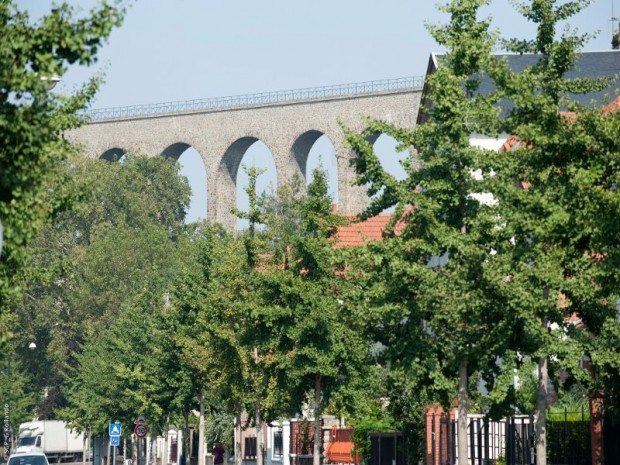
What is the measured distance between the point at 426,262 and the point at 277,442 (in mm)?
38825

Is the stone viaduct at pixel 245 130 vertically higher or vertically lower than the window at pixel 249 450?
higher

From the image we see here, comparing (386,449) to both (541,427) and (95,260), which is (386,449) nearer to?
(541,427)

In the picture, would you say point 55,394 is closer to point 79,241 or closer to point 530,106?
point 79,241

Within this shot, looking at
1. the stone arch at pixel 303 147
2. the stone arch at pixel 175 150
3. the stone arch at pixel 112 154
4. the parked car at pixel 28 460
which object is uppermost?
the stone arch at pixel 112 154

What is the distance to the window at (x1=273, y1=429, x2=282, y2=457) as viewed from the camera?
6439 cm

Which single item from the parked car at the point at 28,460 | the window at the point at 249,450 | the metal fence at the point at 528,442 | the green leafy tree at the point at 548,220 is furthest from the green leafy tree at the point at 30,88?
the window at the point at 249,450

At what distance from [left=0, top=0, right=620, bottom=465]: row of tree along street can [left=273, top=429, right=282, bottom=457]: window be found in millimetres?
11562

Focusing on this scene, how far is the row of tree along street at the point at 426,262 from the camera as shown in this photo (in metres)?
20.0

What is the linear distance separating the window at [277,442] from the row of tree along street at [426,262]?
1156 cm

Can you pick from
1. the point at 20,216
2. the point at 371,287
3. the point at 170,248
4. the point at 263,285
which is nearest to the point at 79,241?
the point at 170,248

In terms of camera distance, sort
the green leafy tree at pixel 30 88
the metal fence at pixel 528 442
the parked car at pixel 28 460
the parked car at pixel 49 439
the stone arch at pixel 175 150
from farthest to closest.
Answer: the stone arch at pixel 175 150 → the parked car at pixel 49 439 → the parked car at pixel 28 460 → the metal fence at pixel 528 442 → the green leafy tree at pixel 30 88

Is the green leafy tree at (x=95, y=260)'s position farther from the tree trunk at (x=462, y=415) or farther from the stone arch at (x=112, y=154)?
the tree trunk at (x=462, y=415)

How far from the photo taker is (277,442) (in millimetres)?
65312

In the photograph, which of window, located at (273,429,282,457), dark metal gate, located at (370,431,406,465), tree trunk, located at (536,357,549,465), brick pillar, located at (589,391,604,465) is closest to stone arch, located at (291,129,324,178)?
window, located at (273,429,282,457)
